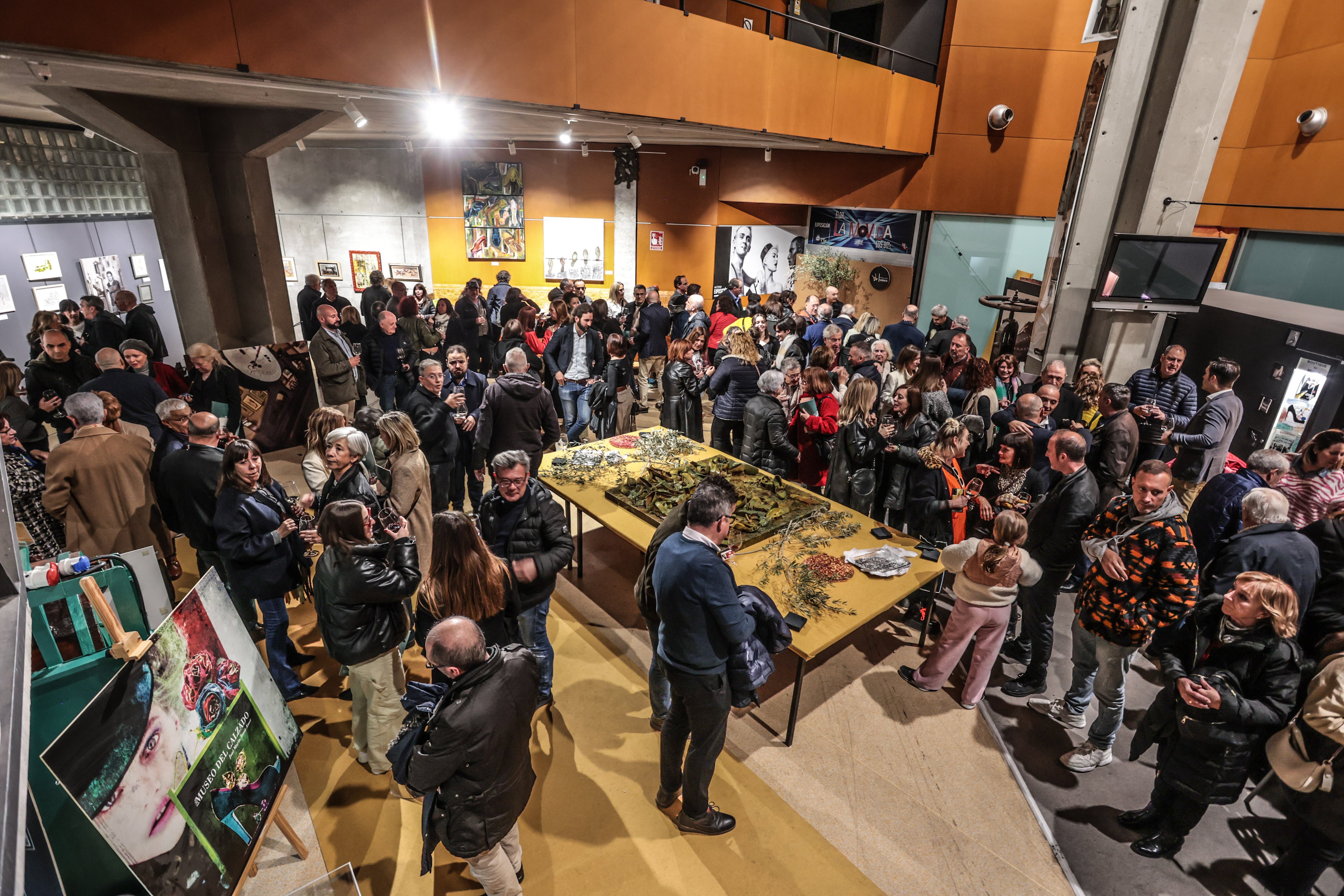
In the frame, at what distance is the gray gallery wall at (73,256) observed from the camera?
910cm

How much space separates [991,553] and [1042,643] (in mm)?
1076

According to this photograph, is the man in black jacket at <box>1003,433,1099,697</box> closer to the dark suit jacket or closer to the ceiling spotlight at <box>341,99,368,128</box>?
the dark suit jacket

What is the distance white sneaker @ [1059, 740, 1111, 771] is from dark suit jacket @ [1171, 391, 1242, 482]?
10.00ft

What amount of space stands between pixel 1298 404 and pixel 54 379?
1228 cm

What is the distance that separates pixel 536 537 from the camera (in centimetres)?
370

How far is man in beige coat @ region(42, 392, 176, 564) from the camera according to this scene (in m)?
4.18

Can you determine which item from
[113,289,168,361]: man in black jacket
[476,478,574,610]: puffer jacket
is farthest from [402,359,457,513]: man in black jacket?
[113,289,168,361]: man in black jacket

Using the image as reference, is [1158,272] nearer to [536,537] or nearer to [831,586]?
[831,586]

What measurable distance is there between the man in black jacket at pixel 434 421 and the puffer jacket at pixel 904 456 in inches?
146

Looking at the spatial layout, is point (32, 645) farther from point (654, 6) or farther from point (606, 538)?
point (654, 6)

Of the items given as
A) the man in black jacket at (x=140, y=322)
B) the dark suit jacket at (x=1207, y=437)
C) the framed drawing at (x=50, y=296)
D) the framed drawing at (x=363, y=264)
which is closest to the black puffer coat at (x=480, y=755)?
the dark suit jacket at (x=1207, y=437)

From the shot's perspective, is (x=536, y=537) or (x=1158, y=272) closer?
(x=536, y=537)

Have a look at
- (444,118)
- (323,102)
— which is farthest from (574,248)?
(323,102)

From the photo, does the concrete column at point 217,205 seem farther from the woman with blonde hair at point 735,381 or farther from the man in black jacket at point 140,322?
the woman with blonde hair at point 735,381
